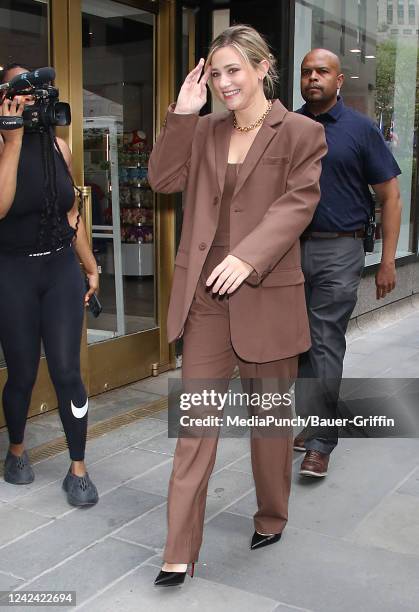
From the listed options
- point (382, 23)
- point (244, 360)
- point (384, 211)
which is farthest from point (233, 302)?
point (382, 23)

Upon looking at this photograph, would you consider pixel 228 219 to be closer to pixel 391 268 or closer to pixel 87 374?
pixel 391 268

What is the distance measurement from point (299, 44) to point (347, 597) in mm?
4642

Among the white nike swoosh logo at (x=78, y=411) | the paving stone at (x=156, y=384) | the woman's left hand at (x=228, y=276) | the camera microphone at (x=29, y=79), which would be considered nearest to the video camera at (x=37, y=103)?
the camera microphone at (x=29, y=79)

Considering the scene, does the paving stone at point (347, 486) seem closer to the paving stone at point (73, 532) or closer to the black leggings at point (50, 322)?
the paving stone at point (73, 532)

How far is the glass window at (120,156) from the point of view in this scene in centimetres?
482

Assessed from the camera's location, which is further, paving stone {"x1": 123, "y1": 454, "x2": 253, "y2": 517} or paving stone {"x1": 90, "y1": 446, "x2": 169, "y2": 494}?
paving stone {"x1": 90, "y1": 446, "x2": 169, "y2": 494}

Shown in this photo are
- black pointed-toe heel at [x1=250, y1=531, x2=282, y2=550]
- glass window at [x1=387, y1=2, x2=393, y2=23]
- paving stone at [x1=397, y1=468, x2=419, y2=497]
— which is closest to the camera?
black pointed-toe heel at [x1=250, y1=531, x2=282, y2=550]

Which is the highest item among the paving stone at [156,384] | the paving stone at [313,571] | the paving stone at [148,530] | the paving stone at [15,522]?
the paving stone at [156,384]

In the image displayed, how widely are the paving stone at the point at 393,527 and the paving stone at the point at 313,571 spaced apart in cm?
7

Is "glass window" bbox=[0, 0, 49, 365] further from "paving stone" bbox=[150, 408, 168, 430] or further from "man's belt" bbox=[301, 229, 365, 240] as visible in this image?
"man's belt" bbox=[301, 229, 365, 240]

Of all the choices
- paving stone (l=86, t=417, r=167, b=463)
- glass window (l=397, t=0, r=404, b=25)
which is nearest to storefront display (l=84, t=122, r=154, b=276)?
paving stone (l=86, t=417, r=167, b=463)

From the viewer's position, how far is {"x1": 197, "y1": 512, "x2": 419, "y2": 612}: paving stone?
8.63 ft

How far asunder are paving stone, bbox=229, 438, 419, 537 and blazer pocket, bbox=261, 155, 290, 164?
4.97ft

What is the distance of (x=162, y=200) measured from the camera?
538 centimetres
